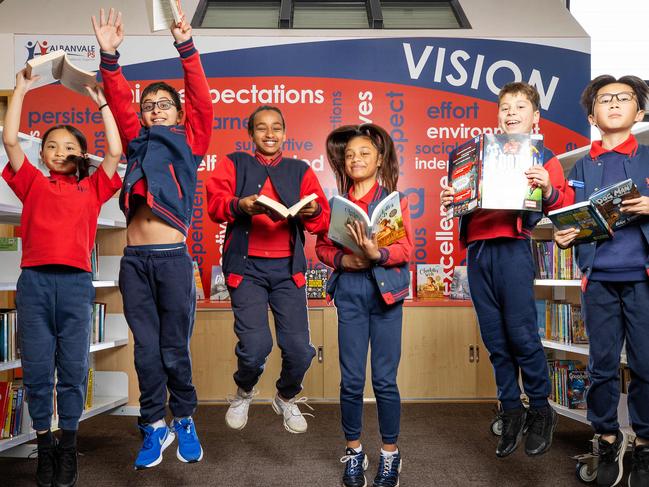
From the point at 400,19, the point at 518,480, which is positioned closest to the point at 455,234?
the point at 400,19

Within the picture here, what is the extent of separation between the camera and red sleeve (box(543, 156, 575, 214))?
2.29m

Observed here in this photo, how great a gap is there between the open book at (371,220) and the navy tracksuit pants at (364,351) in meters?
0.16

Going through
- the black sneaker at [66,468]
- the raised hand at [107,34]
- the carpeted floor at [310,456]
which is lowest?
the carpeted floor at [310,456]

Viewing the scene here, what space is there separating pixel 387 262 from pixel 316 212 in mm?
390

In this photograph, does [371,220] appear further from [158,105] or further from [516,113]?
[158,105]

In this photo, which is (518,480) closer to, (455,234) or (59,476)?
(59,476)

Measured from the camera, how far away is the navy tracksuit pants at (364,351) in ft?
7.87

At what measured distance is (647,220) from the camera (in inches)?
88.8

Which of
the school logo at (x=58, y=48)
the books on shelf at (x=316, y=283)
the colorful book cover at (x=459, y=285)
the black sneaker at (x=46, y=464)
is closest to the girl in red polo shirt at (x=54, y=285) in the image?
the black sneaker at (x=46, y=464)

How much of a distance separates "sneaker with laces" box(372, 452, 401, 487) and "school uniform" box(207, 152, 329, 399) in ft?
1.73

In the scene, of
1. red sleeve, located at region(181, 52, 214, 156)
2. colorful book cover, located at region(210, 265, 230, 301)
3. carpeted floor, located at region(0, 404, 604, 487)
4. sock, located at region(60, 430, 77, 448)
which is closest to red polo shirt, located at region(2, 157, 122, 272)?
red sleeve, located at region(181, 52, 214, 156)

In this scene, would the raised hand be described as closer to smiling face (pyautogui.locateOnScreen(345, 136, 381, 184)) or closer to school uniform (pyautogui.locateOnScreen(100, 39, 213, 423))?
school uniform (pyautogui.locateOnScreen(100, 39, 213, 423))

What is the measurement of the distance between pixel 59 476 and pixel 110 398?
60.6 inches

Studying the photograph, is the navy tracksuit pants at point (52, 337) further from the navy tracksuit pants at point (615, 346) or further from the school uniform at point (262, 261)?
the navy tracksuit pants at point (615, 346)
